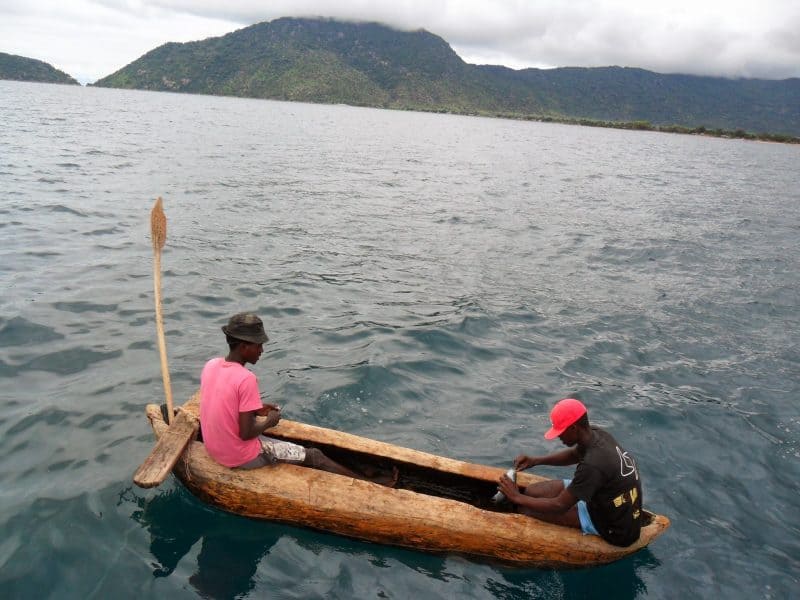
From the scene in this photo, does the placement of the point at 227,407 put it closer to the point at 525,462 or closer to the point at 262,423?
the point at 262,423

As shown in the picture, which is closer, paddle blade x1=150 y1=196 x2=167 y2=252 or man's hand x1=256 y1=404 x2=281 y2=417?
man's hand x1=256 y1=404 x2=281 y2=417

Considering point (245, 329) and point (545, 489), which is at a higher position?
point (245, 329)

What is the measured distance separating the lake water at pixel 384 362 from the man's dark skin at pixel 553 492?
23.8 inches

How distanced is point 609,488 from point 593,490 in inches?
7.2

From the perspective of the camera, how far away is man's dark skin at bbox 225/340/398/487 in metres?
5.85

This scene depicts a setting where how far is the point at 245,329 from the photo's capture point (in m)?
5.77

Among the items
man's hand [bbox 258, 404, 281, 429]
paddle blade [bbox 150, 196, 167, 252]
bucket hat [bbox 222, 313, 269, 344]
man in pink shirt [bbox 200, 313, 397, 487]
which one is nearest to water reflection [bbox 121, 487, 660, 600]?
man in pink shirt [bbox 200, 313, 397, 487]

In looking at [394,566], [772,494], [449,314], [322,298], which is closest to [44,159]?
[322,298]

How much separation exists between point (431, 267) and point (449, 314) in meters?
3.70

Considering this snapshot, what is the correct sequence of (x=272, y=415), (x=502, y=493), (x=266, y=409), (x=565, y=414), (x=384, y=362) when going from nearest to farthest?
(x=565, y=414)
(x=272, y=415)
(x=266, y=409)
(x=502, y=493)
(x=384, y=362)

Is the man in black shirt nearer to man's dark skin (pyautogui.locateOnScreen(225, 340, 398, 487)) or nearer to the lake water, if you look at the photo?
the lake water

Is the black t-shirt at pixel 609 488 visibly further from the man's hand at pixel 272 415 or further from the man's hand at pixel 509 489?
the man's hand at pixel 272 415

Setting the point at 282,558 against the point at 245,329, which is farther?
the point at 282,558

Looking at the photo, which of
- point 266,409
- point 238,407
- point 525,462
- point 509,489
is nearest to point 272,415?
point 266,409
